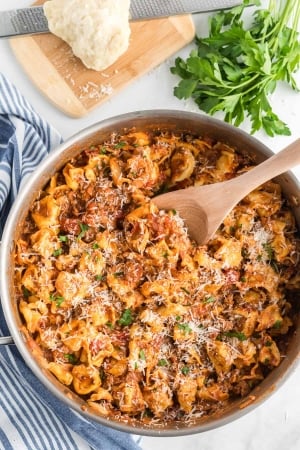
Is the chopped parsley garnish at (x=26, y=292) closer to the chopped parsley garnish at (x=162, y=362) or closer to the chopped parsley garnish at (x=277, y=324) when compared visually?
the chopped parsley garnish at (x=162, y=362)

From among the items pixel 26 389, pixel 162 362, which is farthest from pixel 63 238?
pixel 26 389

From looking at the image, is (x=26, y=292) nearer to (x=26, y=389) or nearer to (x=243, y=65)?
(x=26, y=389)

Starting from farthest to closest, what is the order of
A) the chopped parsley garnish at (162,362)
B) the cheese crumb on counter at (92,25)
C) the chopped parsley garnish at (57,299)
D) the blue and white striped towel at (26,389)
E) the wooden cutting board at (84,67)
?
the wooden cutting board at (84,67), the cheese crumb on counter at (92,25), the blue and white striped towel at (26,389), the chopped parsley garnish at (162,362), the chopped parsley garnish at (57,299)

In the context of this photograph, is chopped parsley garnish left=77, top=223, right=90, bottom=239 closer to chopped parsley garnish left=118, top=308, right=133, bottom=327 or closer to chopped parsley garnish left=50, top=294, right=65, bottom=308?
chopped parsley garnish left=50, top=294, right=65, bottom=308

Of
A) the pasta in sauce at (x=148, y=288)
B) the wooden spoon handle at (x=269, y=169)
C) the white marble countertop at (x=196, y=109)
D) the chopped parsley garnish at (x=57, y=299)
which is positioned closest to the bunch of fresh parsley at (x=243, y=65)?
the white marble countertop at (x=196, y=109)

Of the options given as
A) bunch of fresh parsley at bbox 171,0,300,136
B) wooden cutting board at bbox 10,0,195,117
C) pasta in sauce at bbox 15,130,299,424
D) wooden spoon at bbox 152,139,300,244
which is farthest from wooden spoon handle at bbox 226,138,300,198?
wooden cutting board at bbox 10,0,195,117

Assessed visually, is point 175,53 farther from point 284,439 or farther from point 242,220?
point 284,439
